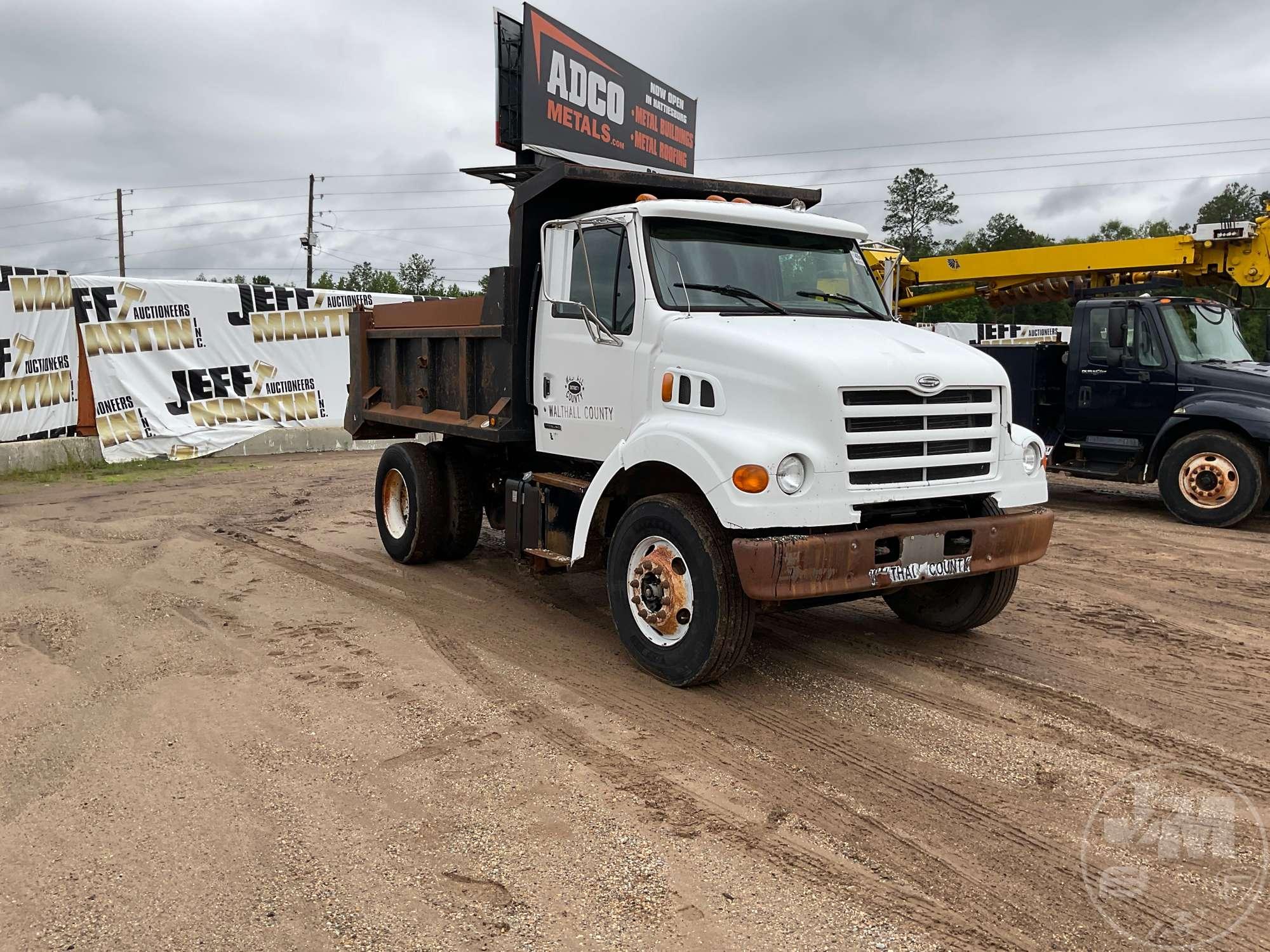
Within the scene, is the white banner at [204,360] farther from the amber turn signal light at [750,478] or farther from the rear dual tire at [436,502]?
the amber turn signal light at [750,478]

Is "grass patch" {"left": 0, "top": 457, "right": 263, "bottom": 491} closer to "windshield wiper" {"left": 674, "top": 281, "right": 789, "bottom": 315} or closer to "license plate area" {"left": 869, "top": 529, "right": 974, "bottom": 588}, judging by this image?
"windshield wiper" {"left": 674, "top": 281, "right": 789, "bottom": 315}

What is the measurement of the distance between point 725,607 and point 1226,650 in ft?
11.2

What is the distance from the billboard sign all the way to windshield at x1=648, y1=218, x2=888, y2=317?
191 inches

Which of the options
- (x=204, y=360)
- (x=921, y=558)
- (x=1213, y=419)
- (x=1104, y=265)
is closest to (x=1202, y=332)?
(x=1213, y=419)

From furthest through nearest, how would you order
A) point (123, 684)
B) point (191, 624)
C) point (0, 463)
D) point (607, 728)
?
point (0, 463) < point (191, 624) < point (123, 684) < point (607, 728)

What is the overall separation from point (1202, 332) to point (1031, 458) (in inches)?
269

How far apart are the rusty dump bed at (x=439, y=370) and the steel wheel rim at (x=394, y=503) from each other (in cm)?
→ 45

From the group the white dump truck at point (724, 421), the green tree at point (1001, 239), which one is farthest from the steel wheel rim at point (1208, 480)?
the green tree at point (1001, 239)

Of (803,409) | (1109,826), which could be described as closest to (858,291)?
(803,409)

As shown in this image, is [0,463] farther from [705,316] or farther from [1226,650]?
→ [1226,650]

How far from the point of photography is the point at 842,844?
11.8 feet

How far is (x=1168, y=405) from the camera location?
10703 mm

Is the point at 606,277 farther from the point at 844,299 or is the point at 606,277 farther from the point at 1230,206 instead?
the point at 1230,206

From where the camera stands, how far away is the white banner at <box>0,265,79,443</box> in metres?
13.6
